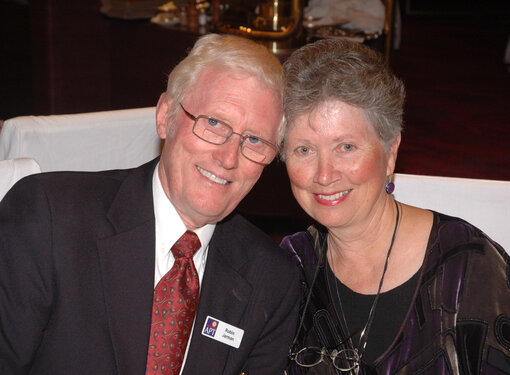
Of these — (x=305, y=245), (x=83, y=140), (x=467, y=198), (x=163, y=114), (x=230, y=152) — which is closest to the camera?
(x=230, y=152)

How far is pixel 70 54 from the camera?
584 centimetres

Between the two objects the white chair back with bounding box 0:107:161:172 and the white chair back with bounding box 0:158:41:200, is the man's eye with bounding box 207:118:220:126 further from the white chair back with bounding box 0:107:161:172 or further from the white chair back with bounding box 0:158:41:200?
the white chair back with bounding box 0:107:161:172

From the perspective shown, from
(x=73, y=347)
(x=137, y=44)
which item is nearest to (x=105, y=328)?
(x=73, y=347)

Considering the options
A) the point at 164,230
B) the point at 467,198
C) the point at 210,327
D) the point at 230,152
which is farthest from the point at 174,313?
the point at 467,198

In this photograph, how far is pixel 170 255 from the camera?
2029 mm

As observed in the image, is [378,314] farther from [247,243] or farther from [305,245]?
[247,243]

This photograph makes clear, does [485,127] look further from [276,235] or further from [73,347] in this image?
[73,347]

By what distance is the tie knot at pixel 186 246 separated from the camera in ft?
6.60

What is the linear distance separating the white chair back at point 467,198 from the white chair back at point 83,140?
127cm

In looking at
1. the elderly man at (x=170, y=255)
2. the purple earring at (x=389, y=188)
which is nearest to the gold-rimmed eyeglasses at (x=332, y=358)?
the elderly man at (x=170, y=255)

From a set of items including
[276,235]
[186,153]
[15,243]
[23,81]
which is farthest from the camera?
[23,81]

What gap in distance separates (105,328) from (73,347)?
0.32 ft

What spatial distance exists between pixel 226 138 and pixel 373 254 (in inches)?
27.0

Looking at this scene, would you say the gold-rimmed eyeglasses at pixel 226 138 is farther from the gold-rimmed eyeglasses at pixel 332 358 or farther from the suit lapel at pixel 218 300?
the gold-rimmed eyeglasses at pixel 332 358
